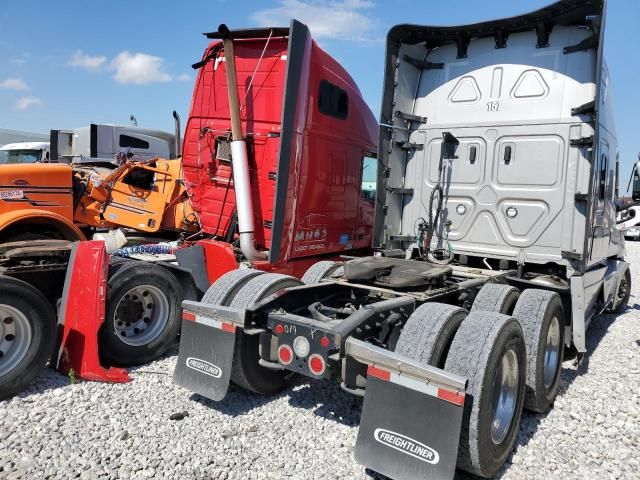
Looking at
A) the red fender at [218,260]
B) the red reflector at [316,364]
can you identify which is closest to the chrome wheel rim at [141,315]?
the red fender at [218,260]

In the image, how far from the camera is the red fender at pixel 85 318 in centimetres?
443

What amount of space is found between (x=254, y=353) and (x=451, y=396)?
69.1 inches

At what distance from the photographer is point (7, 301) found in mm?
4047

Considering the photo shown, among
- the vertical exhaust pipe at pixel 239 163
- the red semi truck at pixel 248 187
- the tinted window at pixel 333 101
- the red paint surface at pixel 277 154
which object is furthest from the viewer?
the tinted window at pixel 333 101

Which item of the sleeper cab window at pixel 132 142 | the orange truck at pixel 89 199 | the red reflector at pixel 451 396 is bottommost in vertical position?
the red reflector at pixel 451 396

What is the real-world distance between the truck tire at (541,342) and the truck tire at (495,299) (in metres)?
0.08

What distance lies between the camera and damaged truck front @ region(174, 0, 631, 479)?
297 centimetres

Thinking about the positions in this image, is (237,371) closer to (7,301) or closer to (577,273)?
(7,301)

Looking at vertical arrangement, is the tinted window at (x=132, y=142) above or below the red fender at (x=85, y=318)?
above

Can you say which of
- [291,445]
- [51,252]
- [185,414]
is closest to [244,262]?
[51,252]

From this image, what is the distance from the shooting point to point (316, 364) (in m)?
3.29

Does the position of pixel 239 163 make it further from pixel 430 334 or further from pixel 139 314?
pixel 430 334

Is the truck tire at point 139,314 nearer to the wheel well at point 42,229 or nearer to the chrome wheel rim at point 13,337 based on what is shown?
the chrome wheel rim at point 13,337

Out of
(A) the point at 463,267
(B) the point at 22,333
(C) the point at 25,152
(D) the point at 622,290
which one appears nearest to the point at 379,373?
(A) the point at 463,267
